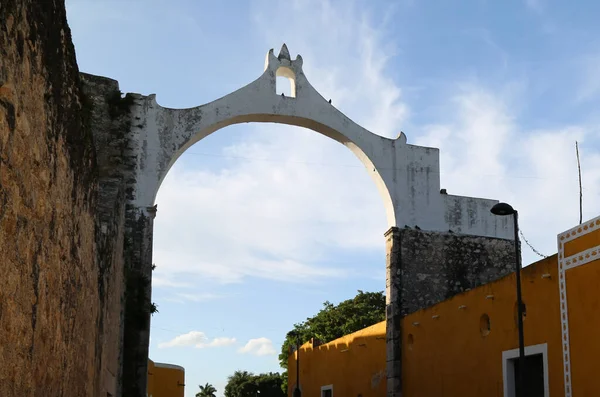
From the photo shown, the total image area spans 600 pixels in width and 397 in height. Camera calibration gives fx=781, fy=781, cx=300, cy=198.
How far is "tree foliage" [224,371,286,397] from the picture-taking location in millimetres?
47097

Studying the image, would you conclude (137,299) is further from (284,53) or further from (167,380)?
(167,380)

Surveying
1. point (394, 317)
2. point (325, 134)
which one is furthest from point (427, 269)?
point (325, 134)

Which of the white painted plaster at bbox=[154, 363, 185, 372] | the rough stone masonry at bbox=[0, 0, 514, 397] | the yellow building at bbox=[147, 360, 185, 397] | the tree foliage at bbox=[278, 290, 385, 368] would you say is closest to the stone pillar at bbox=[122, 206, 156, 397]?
the rough stone masonry at bbox=[0, 0, 514, 397]

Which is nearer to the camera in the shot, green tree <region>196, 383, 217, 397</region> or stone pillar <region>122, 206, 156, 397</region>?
stone pillar <region>122, 206, 156, 397</region>

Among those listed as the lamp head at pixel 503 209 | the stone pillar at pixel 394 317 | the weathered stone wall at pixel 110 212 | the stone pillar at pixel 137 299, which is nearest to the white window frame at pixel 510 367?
the lamp head at pixel 503 209

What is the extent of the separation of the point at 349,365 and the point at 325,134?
5239 mm

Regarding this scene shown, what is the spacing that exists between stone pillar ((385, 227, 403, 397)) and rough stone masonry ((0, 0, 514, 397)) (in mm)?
27

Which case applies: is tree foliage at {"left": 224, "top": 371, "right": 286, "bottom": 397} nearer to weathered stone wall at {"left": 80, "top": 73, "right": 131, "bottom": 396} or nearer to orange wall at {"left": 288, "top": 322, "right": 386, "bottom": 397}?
orange wall at {"left": 288, "top": 322, "right": 386, "bottom": 397}

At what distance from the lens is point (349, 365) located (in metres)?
17.0

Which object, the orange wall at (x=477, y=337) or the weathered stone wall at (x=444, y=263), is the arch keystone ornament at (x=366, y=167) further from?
the orange wall at (x=477, y=337)

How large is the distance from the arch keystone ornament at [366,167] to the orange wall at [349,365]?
950 millimetres

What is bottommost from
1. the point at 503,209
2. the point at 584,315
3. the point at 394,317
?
the point at 584,315

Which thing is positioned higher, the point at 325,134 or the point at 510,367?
the point at 325,134

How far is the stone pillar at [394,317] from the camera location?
14.1 metres
